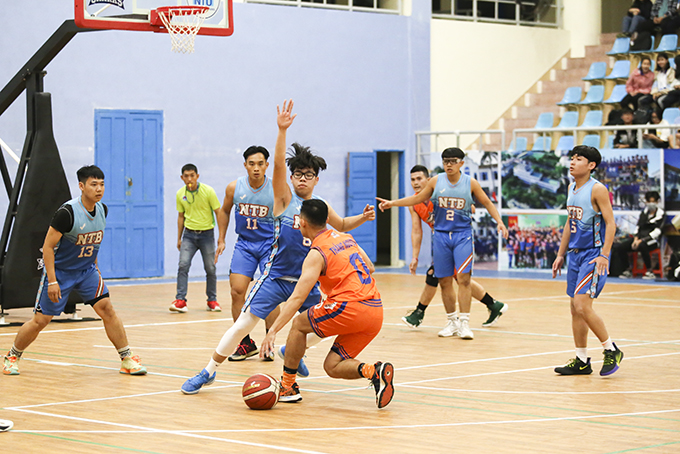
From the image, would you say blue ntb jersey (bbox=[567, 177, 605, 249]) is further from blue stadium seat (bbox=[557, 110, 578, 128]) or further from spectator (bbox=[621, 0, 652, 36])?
spectator (bbox=[621, 0, 652, 36])

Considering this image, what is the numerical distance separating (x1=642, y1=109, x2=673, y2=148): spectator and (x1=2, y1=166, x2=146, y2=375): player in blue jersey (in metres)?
12.9

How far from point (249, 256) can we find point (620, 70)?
52.4ft

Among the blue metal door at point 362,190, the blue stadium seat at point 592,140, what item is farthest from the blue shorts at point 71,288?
the blue stadium seat at point 592,140

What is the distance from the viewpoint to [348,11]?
2117 cm

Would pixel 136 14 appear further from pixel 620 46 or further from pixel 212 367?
pixel 620 46

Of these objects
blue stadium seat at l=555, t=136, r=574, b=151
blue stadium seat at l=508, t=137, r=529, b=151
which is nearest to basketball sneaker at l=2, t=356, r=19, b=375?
blue stadium seat at l=508, t=137, r=529, b=151

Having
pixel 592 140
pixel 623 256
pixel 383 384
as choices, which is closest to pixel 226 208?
pixel 383 384

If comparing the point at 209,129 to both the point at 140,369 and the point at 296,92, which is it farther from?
the point at 140,369

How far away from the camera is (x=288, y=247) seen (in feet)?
26.6

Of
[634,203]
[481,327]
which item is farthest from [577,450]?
[634,203]

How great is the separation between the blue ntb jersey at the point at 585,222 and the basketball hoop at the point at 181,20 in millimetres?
5525

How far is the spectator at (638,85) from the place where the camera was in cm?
2119

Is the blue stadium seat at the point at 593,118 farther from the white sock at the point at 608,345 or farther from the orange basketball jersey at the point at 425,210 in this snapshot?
the white sock at the point at 608,345

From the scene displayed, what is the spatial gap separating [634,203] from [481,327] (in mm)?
7784
